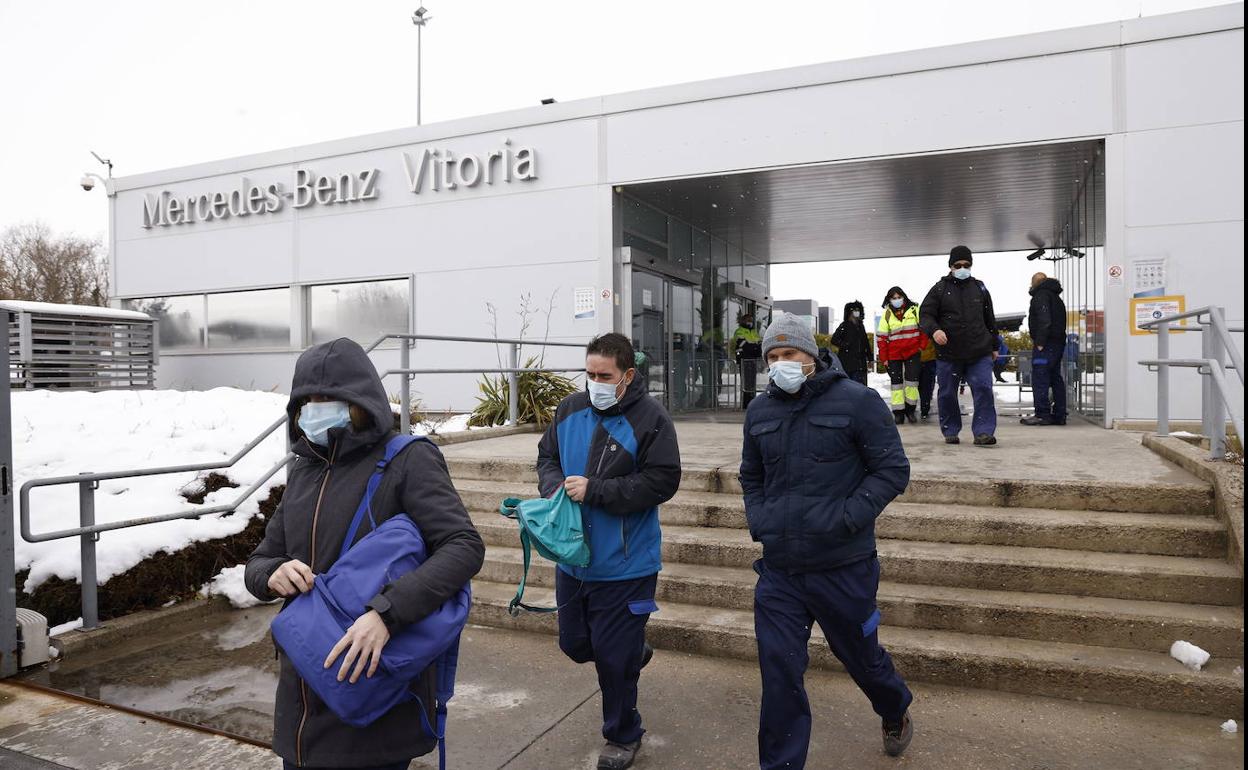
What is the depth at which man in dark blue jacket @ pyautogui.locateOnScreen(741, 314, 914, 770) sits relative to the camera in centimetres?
309

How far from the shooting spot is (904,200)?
1342 centimetres

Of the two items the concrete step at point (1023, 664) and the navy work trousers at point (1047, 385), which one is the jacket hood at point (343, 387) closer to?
the concrete step at point (1023, 664)

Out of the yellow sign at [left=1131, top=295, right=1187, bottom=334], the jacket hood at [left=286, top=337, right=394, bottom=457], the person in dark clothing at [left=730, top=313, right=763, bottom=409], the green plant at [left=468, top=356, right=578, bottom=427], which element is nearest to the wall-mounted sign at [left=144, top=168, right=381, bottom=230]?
the green plant at [left=468, top=356, right=578, bottom=427]

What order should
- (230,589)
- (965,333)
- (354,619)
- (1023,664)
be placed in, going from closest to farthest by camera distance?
(354,619), (1023,664), (230,589), (965,333)

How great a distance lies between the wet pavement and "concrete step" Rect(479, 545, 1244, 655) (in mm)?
449

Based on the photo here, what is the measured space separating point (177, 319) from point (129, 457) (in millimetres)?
9813

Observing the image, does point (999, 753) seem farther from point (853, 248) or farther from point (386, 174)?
point (853, 248)

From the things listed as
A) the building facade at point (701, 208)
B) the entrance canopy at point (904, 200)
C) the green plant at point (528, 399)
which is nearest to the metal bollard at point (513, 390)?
the green plant at point (528, 399)

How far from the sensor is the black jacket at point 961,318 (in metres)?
7.24

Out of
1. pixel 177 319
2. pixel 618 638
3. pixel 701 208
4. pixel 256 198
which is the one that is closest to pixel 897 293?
pixel 701 208

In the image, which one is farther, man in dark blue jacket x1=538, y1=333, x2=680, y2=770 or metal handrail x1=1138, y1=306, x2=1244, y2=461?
metal handrail x1=1138, y1=306, x2=1244, y2=461

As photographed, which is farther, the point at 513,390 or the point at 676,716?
the point at 513,390

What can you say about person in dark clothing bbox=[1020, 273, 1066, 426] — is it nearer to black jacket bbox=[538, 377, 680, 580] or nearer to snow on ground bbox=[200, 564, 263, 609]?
black jacket bbox=[538, 377, 680, 580]

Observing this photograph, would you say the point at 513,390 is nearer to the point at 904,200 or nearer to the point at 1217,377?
the point at 1217,377
